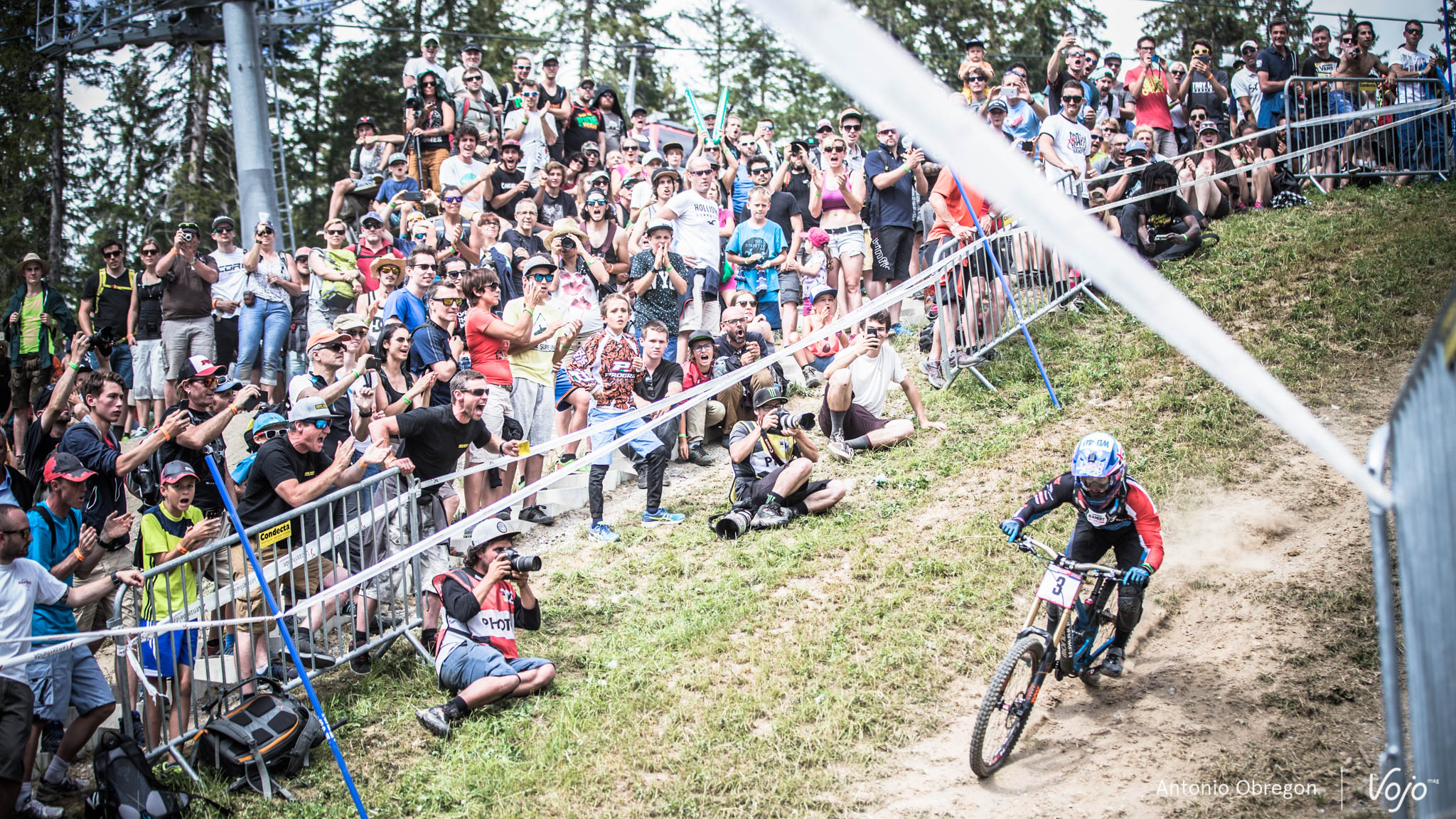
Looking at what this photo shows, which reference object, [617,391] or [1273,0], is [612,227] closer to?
[617,391]

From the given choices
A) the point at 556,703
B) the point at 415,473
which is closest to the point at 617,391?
the point at 415,473

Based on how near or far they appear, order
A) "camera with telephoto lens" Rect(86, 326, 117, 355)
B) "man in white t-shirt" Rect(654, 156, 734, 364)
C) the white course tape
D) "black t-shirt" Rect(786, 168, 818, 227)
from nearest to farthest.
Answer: the white course tape, "camera with telephoto lens" Rect(86, 326, 117, 355), "man in white t-shirt" Rect(654, 156, 734, 364), "black t-shirt" Rect(786, 168, 818, 227)

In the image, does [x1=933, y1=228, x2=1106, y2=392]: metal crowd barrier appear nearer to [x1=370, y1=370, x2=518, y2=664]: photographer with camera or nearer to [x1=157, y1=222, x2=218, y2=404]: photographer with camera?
[x1=370, y1=370, x2=518, y2=664]: photographer with camera

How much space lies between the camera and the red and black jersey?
7340 millimetres

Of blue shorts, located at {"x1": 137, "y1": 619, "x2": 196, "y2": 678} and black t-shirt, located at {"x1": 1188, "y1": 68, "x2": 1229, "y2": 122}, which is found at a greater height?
black t-shirt, located at {"x1": 1188, "y1": 68, "x2": 1229, "y2": 122}

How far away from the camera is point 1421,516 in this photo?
10.1 ft

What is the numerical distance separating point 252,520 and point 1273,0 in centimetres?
2941

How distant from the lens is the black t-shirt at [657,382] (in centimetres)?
1113

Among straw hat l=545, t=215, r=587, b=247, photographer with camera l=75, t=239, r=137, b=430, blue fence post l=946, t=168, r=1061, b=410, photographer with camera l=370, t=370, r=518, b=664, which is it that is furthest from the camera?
photographer with camera l=75, t=239, r=137, b=430

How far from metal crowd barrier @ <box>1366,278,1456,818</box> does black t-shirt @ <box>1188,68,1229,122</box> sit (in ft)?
45.4

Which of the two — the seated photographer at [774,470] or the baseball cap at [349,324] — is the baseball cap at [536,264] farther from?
the seated photographer at [774,470]

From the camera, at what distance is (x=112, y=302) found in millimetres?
12742

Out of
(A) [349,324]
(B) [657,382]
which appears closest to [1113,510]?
(B) [657,382]

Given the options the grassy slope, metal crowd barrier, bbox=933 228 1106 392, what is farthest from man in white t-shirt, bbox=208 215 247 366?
metal crowd barrier, bbox=933 228 1106 392
